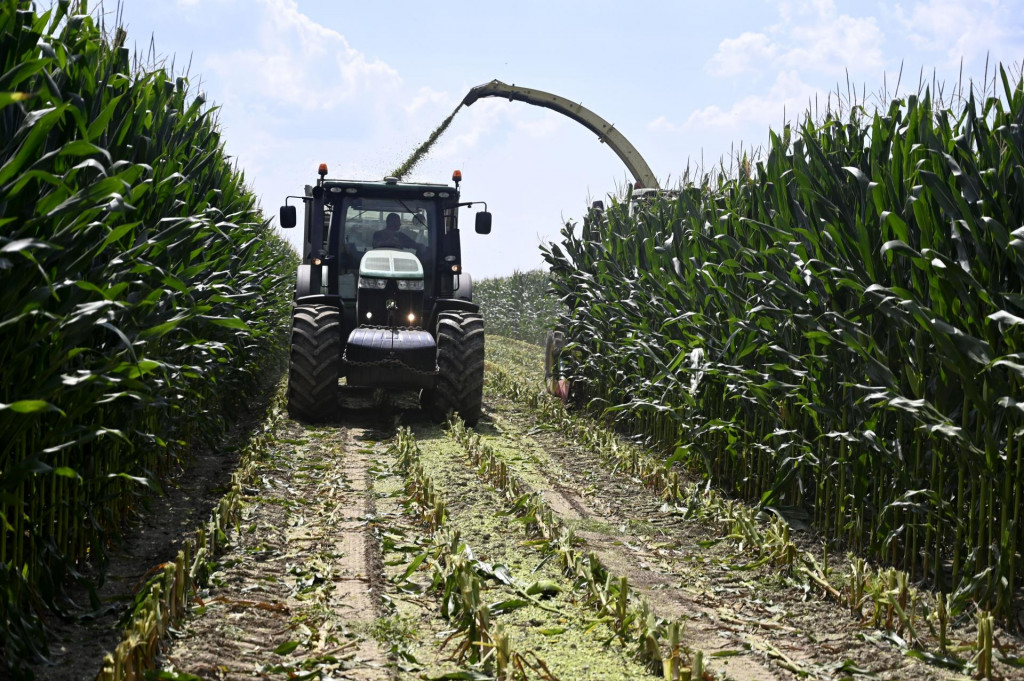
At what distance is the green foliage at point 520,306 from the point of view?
78.5ft

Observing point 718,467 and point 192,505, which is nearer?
point 192,505

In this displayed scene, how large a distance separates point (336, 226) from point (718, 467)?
5.04m

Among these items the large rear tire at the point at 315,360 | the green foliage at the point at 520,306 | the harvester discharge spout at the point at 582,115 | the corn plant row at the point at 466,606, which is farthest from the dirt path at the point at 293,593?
the green foliage at the point at 520,306

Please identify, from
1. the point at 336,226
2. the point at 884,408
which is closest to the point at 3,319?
the point at 884,408

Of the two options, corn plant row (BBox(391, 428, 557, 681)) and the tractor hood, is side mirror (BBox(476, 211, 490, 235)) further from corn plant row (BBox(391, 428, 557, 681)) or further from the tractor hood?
corn plant row (BBox(391, 428, 557, 681))

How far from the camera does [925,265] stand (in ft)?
13.3

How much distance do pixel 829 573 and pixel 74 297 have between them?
365 cm

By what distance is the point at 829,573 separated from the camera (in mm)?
4656

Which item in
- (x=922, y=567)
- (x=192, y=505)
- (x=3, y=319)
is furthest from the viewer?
(x=192, y=505)

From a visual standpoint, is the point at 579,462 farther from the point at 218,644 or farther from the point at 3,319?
the point at 3,319

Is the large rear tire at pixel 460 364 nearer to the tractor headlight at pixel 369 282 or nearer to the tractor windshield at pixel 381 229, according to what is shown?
the tractor headlight at pixel 369 282

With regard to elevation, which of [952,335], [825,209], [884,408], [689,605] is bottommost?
[689,605]

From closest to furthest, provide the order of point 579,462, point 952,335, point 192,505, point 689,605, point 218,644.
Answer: point 218,644, point 952,335, point 689,605, point 192,505, point 579,462

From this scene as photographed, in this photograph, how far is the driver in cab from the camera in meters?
10.1
